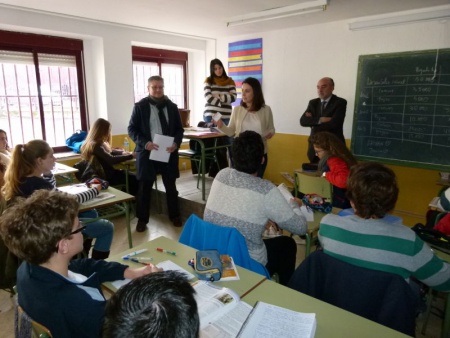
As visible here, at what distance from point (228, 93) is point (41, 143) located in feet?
9.56

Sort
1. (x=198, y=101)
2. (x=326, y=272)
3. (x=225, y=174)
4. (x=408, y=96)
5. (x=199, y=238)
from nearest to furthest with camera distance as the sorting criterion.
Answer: (x=326, y=272) → (x=199, y=238) → (x=225, y=174) → (x=408, y=96) → (x=198, y=101)

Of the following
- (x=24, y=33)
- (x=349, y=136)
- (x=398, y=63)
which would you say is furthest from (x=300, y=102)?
(x=24, y=33)

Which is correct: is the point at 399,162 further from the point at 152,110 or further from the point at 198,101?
the point at 198,101

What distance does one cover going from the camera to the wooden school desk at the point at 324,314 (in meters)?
1.03

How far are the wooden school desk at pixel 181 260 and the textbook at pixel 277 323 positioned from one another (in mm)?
154

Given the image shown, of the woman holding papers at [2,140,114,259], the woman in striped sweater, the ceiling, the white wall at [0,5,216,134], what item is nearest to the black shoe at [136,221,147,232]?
the woman holding papers at [2,140,114,259]

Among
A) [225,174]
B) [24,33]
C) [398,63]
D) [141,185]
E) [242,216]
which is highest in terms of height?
[24,33]

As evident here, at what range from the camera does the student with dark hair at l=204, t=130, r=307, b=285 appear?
1663 millimetres

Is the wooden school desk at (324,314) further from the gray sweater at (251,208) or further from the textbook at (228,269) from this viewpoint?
the gray sweater at (251,208)

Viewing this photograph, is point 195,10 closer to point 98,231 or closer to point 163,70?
point 163,70

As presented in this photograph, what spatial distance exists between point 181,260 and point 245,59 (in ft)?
15.2

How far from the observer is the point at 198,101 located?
20.9 feet

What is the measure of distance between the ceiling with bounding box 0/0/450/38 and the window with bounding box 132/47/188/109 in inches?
30.3

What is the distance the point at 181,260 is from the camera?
1494 millimetres
